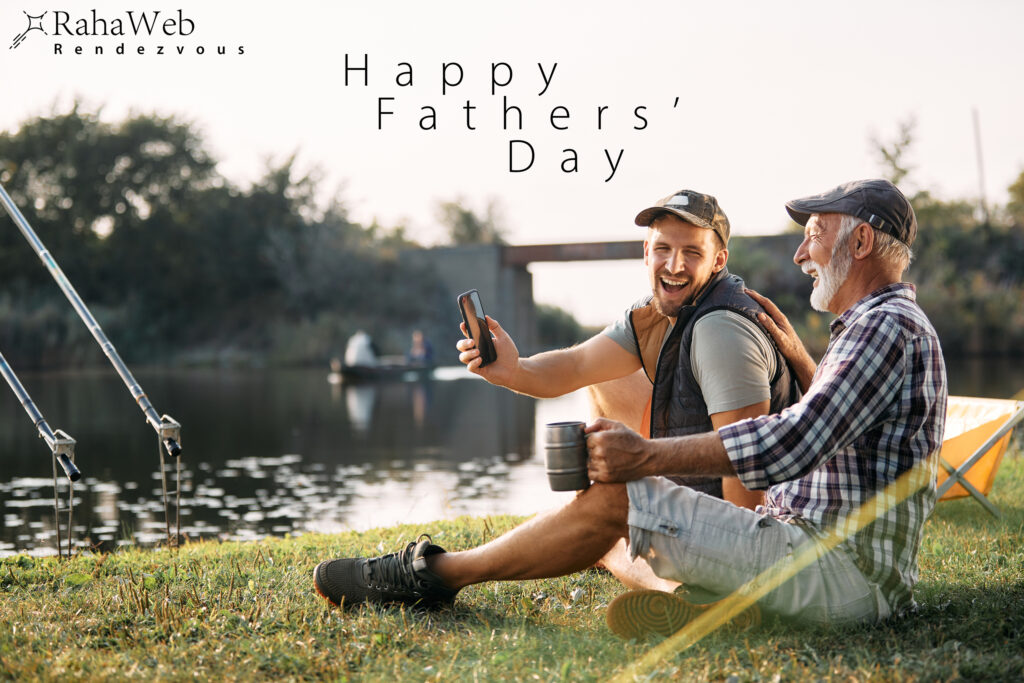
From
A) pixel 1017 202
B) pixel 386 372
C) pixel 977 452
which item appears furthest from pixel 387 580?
pixel 1017 202

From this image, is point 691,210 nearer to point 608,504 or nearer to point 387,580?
point 608,504

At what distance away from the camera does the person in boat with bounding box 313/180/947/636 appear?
2.51 meters

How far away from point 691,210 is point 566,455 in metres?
1.09

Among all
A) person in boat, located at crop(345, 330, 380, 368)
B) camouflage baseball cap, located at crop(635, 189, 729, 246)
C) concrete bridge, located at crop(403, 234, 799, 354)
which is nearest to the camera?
camouflage baseball cap, located at crop(635, 189, 729, 246)

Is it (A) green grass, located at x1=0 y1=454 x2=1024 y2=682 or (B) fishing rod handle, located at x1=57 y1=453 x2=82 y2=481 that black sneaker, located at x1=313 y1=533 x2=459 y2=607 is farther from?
(B) fishing rod handle, located at x1=57 y1=453 x2=82 y2=481

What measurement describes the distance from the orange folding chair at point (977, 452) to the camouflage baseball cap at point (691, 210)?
2063 mm

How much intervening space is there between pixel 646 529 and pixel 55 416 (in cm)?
1304

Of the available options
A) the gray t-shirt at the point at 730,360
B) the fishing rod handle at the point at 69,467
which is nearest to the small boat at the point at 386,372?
the fishing rod handle at the point at 69,467

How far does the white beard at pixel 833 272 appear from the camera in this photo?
270 cm

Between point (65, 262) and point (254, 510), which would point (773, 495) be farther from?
point (65, 262)

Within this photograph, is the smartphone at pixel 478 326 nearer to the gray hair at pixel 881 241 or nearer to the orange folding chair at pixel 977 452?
the gray hair at pixel 881 241

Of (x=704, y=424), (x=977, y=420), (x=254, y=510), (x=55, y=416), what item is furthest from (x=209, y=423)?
(x=704, y=424)

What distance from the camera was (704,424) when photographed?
3.28 meters

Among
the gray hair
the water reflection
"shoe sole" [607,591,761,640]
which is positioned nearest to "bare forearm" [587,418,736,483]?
"shoe sole" [607,591,761,640]
